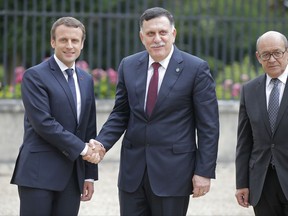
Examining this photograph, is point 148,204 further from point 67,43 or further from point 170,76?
point 67,43

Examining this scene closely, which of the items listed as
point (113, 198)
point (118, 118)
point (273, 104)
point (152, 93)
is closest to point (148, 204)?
point (118, 118)

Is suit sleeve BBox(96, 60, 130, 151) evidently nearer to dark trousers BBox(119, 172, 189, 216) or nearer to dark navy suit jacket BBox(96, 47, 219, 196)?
dark navy suit jacket BBox(96, 47, 219, 196)

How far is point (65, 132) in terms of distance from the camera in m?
5.38

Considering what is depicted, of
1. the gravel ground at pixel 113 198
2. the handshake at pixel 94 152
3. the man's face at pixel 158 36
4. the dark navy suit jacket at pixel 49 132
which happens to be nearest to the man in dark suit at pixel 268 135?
the man's face at pixel 158 36

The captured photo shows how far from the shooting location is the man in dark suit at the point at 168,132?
543cm

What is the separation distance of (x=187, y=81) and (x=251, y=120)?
1.86ft

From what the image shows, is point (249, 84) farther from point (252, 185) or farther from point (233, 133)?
point (233, 133)

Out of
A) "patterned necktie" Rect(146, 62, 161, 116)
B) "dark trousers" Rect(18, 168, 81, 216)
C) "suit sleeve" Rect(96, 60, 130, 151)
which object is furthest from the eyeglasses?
"dark trousers" Rect(18, 168, 81, 216)

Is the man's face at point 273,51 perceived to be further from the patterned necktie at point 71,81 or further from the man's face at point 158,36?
the patterned necktie at point 71,81

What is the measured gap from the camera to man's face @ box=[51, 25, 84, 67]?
550cm

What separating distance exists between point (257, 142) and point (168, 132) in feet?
2.20

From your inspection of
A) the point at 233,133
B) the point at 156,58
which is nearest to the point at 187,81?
the point at 156,58

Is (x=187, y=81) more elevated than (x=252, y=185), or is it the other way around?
(x=187, y=81)

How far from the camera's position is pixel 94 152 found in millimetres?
5559
